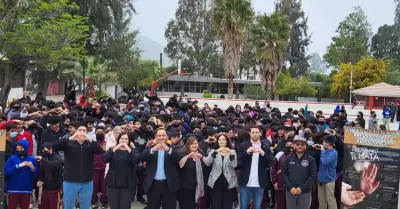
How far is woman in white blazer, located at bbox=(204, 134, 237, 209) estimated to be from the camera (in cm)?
737

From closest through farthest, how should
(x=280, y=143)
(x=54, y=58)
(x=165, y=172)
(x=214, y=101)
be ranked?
(x=165, y=172) → (x=280, y=143) → (x=54, y=58) → (x=214, y=101)

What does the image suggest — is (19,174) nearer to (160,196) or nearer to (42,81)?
(160,196)

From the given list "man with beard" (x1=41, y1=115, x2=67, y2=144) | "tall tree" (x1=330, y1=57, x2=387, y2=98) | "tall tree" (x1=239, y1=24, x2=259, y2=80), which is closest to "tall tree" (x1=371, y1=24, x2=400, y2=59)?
"tall tree" (x1=239, y1=24, x2=259, y2=80)

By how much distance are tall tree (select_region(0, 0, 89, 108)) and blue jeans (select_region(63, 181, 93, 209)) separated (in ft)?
46.2

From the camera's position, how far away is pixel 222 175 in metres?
7.45

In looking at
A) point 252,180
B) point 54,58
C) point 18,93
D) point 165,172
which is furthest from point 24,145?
point 18,93

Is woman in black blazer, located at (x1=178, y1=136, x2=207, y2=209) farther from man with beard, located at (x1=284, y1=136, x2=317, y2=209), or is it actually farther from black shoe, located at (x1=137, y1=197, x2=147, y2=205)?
black shoe, located at (x1=137, y1=197, x2=147, y2=205)

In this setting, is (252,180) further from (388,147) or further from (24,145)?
(24,145)

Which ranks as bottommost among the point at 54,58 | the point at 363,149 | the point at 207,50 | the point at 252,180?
the point at 252,180

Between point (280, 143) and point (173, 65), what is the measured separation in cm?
5463

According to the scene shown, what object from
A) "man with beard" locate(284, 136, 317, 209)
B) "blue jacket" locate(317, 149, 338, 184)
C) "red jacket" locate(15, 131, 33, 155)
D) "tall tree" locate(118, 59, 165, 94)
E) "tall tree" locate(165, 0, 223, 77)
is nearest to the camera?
"man with beard" locate(284, 136, 317, 209)

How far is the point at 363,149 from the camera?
24.1 ft

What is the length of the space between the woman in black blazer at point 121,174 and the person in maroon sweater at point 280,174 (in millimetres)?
2459

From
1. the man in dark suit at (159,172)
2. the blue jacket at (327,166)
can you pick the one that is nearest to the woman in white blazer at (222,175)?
the man in dark suit at (159,172)
